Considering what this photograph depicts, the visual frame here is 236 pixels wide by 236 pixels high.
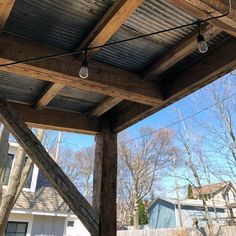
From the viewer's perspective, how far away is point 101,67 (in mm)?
2262

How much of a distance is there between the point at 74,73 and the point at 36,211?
8706 millimetres

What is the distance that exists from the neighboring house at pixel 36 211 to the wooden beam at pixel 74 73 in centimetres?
833

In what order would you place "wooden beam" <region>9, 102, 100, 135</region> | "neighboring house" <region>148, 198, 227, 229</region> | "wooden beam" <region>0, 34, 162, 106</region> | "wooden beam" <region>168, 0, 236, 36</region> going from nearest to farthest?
"wooden beam" <region>168, 0, 236, 36</region> < "wooden beam" <region>0, 34, 162, 106</region> < "wooden beam" <region>9, 102, 100, 135</region> < "neighboring house" <region>148, 198, 227, 229</region>

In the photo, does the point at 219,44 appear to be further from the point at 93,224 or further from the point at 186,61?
the point at 93,224

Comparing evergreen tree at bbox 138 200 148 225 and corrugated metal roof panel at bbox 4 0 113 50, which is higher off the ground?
evergreen tree at bbox 138 200 148 225

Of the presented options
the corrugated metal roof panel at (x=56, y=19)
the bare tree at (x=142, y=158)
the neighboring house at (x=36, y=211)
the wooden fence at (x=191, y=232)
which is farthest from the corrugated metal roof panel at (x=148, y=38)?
the bare tree at (x=142, y=158)

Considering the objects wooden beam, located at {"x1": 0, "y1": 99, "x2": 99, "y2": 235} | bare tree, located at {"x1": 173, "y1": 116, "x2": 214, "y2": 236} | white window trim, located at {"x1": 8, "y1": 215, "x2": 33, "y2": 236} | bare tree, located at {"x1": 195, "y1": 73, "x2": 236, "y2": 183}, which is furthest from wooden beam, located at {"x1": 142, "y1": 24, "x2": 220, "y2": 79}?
bare tree, located at {"x1": 173, "y1": 116, "x2": 214, "y2": 236}

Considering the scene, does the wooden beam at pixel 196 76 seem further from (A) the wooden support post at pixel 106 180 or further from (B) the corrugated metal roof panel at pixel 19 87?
(B) the corrugated metal roof panel at pixel 19 87

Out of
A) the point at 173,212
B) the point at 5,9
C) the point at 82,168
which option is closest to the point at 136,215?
the point at 173,212

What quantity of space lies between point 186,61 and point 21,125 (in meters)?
1.48

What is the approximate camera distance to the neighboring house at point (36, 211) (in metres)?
9.51

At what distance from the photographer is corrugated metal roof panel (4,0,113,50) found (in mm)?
1733

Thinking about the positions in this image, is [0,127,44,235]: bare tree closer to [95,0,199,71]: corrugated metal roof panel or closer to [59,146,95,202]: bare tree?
[95,0,199,71]: corrugated metal roof panel

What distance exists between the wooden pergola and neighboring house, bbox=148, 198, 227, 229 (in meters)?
16.6
